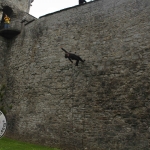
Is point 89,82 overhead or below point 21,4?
below

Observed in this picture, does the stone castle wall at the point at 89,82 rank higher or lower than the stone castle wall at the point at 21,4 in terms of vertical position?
lower

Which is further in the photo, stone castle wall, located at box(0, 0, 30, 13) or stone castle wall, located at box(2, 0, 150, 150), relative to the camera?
stone castle wall, located at box(0, 0, 30, 13)

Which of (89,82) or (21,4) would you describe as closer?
(89,82)

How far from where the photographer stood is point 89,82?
9094 millimetres

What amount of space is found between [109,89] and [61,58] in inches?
123

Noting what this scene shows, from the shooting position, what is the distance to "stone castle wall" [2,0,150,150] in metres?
7.81

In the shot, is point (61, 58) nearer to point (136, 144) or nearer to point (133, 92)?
point (133, 92)

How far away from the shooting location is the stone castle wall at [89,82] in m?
7.81

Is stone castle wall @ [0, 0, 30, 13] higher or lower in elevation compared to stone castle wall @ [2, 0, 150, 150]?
higher

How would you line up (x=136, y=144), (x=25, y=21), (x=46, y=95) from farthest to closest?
1. (x=25, y=21)
2. (x=46, y=95)
3. (x=136, y=144)

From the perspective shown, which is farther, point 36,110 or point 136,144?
point 36,110

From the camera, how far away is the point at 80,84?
9.33m

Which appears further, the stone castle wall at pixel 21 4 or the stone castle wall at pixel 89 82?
the stone castle wall at pixel 21 4

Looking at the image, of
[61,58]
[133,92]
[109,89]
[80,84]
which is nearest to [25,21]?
[61,58]
